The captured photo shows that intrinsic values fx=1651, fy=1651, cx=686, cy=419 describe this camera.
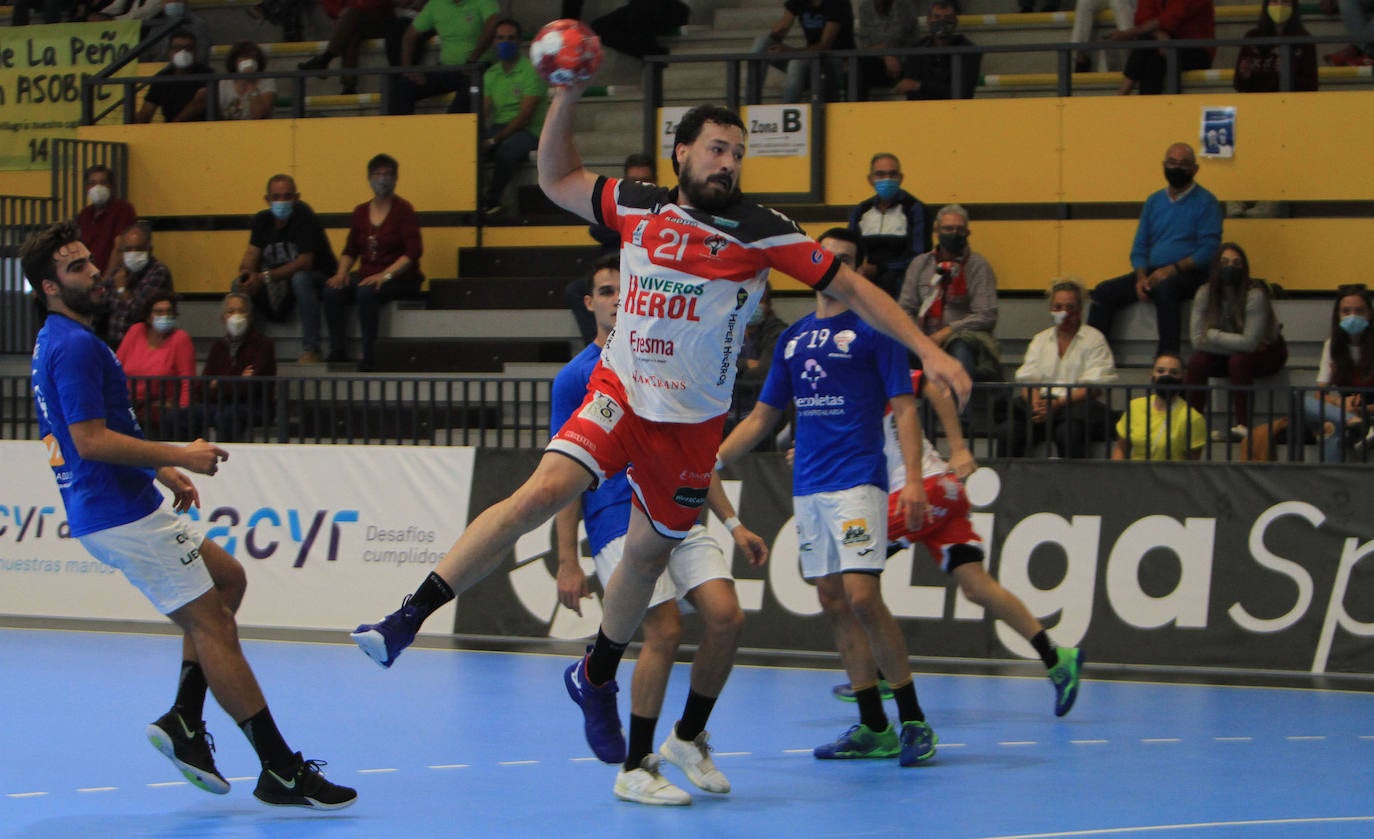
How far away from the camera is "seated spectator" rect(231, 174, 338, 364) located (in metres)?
15.0

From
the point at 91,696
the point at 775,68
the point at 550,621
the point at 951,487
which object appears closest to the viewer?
the point at 951,487

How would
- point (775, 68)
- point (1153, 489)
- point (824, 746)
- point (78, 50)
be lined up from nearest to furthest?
point (824, 746)
point (1153, 489)
point (775, 68)
point (78, 50)

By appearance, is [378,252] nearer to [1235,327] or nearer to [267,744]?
[1235,327]

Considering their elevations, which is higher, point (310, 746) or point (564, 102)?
point (564, 102)

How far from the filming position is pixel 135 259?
586 inches

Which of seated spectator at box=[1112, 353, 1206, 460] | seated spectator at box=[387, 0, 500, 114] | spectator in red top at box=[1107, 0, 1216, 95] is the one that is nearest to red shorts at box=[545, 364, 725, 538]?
seated spectator at box=[1112, 353, 1206, 460]

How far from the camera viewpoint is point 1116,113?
44.9ft

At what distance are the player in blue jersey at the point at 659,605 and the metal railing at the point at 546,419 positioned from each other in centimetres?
410

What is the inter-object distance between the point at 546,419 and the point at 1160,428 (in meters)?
4.57

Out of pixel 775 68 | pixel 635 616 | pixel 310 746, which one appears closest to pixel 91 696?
pixel 310 746

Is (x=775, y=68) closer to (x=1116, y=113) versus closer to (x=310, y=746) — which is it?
(x=1116, y=113)

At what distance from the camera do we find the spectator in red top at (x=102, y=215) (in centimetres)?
1560

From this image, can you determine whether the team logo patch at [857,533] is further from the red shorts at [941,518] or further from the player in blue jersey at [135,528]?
the player in blue jersey at [135,528]

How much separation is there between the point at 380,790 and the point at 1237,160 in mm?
9576
